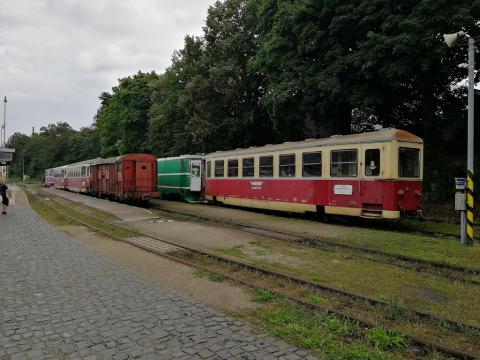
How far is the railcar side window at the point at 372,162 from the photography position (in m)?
13.5

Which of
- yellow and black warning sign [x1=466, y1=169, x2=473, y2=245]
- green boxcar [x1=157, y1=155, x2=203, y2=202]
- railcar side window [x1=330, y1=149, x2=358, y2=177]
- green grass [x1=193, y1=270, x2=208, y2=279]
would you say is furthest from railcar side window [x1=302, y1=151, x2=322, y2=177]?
green boxcar [x1=157, y1=155, x2=203, y2=202]

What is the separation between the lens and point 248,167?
20125 millimetres

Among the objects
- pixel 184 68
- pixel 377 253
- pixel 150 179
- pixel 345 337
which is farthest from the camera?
pixel 184 68

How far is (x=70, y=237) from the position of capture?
12.2 meters

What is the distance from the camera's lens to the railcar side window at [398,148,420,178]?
44.1ft

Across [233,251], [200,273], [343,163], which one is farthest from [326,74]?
[200,273]

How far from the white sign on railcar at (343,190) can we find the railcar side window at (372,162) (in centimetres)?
84

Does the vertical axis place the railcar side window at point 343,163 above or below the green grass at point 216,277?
above

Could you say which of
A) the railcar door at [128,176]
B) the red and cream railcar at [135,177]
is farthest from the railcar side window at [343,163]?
the railcar door at [128,176]

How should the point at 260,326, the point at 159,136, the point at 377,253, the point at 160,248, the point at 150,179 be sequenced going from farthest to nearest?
the point at 159,136 < the point at 150,179 < the point at 160,248 < the point at 377,253 < the point at 260,326

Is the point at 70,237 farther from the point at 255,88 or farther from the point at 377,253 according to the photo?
the point at 255,88

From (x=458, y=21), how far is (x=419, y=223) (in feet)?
24.7

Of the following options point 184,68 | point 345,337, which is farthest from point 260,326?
point 184,68

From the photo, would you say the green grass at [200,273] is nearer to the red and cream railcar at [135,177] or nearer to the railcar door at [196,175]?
the red and cream railcar at [135,177]
